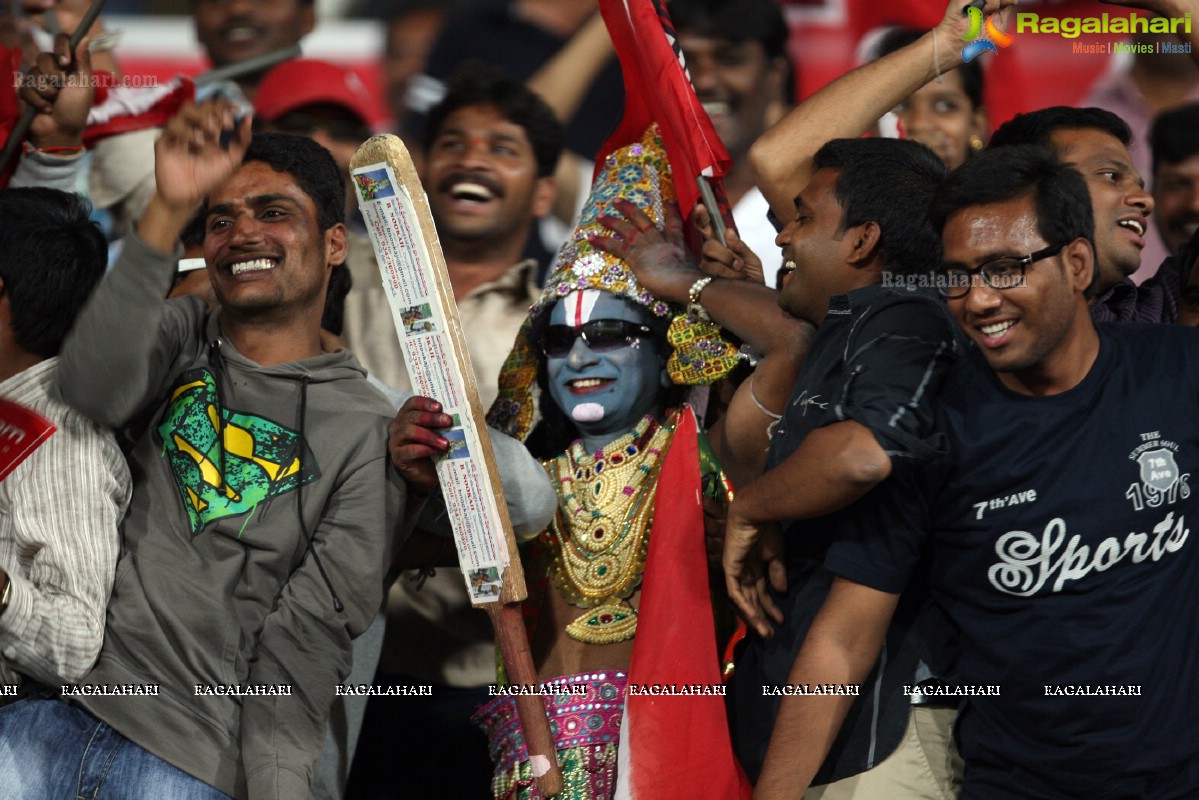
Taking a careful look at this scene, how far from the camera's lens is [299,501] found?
10.3ft

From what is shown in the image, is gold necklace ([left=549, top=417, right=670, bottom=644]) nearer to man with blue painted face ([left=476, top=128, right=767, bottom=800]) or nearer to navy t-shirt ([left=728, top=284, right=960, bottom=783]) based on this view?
man with blue painted face ([left=476, top=128, right=767, bottom=800])

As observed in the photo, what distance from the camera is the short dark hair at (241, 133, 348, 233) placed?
136 inches

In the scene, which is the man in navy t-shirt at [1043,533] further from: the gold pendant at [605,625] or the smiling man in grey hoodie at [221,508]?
the smiling man in grey hoodie at [221,508]

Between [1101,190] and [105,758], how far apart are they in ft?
8.21

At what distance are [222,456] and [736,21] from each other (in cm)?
290

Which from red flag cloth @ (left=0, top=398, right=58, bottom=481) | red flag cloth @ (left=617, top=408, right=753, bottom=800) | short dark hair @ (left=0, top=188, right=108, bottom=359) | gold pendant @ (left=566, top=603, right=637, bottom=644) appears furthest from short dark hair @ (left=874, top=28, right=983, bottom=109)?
red flag cloth @ (left=0, top=398, right=58, bottom=481)

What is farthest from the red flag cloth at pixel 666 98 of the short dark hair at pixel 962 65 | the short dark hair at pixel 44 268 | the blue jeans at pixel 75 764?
the blue jeans at pixel 75 764

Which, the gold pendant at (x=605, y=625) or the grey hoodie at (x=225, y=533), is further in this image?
the gold pendant at (x=605, y=625)

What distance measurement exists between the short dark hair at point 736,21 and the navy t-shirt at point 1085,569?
2.75 m

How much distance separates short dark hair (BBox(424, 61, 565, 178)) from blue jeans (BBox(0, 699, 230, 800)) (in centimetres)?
244

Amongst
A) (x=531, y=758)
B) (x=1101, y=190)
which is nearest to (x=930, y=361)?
(x=1101, y=190)

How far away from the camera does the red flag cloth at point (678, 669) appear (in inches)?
130

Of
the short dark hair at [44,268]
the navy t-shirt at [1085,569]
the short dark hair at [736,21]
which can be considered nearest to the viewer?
the navy t-shirt at [1085,569]

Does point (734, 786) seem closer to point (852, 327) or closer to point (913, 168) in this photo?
point (852, 327)
